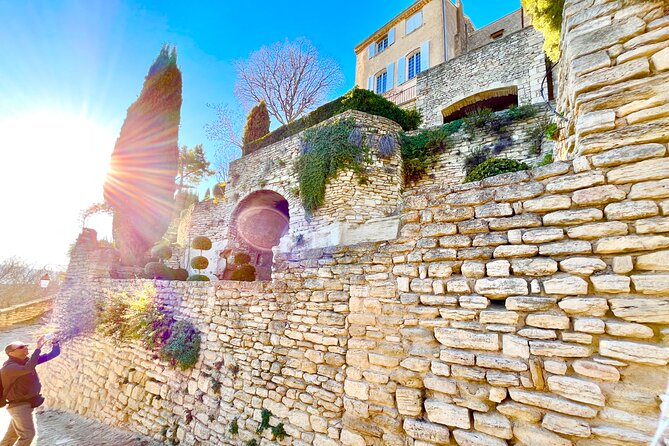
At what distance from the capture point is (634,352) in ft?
5.93

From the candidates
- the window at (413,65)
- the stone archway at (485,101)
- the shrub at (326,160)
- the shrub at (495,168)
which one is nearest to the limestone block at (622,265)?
the shrub at (495,168)

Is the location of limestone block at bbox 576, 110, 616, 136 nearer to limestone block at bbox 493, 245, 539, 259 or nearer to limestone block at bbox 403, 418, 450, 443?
limestone block at bbox 493, 245, 539, 259

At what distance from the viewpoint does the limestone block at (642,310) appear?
1.79 m

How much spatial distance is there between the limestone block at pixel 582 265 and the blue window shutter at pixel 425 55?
1743 centimetres

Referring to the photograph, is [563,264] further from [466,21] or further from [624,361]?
[466,21]

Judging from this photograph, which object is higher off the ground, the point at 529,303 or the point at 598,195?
the point at 598,195

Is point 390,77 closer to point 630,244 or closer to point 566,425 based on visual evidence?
point 630,244

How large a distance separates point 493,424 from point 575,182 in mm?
1879

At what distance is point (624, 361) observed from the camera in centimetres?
185

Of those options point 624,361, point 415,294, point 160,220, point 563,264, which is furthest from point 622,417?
point 160,220

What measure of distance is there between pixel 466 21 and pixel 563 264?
23404mm

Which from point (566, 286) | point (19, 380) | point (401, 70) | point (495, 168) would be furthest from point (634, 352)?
point (401, 70)

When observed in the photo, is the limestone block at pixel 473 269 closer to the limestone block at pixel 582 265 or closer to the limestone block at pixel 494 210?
the limestone block at pixel 494 210

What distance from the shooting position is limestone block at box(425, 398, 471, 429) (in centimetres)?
229
